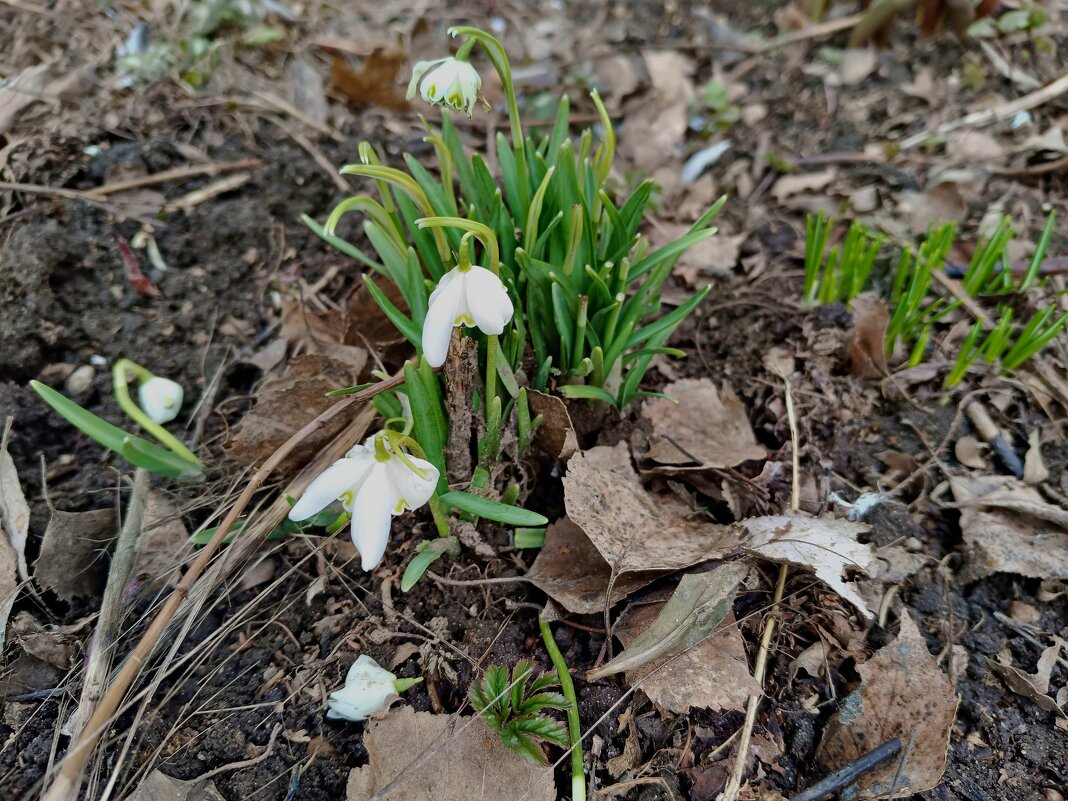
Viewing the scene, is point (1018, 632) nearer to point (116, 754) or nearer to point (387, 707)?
point (387, 707)

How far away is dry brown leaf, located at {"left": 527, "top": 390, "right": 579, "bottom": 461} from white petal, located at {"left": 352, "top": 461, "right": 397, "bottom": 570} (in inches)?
20.7

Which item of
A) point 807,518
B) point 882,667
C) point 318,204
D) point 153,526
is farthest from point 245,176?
point 882,667

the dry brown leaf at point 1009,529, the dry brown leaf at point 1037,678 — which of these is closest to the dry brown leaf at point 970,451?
the dry brown leaf at point 1009,529

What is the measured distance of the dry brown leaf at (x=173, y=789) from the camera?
1.29 meters

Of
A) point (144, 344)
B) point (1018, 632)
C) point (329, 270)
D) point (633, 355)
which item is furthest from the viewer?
point (329, 270)

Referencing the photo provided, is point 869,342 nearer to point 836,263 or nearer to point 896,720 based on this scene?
point 836,263

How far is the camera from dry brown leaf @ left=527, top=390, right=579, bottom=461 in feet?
5.36

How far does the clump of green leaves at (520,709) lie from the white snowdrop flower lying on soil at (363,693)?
0.17m

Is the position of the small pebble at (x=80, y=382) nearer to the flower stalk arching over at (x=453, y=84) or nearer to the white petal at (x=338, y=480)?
the white petal at (x=338, y=480)

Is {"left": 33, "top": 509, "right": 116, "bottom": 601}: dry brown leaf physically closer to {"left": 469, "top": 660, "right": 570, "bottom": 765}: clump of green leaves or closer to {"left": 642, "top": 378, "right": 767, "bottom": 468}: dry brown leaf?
{"left": 469, "top": 660, "right": 570, "bottom": 765}: clump of green leaves

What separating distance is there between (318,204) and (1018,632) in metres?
2.37

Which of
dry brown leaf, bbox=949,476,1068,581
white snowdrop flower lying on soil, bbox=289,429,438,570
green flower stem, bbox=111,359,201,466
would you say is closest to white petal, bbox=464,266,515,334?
white snowdrop flower lying on soil, bbox=289,429,438,570

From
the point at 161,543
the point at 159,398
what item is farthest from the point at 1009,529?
the point at 159,398

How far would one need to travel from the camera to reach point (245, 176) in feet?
8.04
